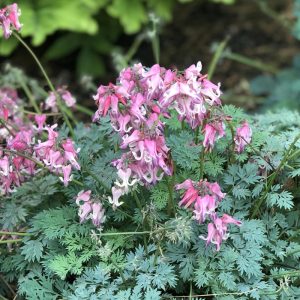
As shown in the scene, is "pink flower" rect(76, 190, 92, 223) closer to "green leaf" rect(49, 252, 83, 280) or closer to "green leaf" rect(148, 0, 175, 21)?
"green leaf" rect(49, 252, 83, 280)

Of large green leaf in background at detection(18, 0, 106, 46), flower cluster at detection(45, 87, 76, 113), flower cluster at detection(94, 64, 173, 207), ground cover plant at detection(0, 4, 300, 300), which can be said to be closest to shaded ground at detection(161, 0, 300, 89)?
large green leaf in background at detection(18, 0, 106, 46)

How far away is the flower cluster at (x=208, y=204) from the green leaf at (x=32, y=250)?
0.55 m

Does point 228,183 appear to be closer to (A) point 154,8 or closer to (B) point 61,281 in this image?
(B) point 61,281

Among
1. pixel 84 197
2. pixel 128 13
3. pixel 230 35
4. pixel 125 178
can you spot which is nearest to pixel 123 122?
pixel 125 178

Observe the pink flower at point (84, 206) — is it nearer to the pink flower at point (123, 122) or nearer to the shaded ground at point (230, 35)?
the pink flower at point (123, 122)

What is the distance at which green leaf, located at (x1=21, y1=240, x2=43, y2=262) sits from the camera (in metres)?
2.12

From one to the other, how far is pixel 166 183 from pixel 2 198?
634 millimetres

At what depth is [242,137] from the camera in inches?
81.9

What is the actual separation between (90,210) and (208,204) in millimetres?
414

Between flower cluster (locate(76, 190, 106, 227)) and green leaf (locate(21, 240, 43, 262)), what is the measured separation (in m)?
0.21

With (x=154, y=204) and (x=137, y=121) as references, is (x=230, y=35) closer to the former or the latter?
(x=154, y=204)

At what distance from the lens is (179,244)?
2.06 m

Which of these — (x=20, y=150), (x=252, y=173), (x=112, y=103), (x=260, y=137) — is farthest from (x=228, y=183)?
(x=20, y=150)

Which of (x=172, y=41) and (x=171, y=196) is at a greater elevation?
(x=172, y=41)
